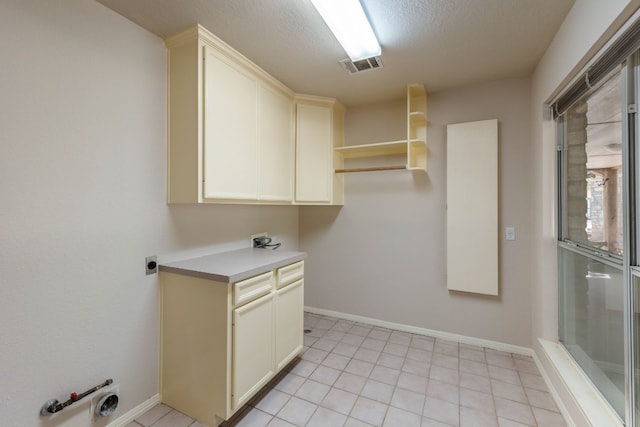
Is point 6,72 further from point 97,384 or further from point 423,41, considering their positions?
point 423,41

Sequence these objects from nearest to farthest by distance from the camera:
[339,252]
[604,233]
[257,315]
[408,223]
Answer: [604,233]
[257,315]
[408,223]
[339,252]

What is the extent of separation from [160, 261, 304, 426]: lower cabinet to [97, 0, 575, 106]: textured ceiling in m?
1.54

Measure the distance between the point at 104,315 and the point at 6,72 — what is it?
124cm

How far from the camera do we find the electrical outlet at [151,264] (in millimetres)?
1746

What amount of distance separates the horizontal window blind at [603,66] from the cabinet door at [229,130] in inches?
80.7

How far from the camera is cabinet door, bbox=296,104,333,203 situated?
2729mm

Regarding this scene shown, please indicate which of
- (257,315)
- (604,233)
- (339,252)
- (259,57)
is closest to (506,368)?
(604,233)

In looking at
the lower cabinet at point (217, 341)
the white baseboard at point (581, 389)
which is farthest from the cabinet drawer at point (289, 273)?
the white baseboard at point (581, 389)

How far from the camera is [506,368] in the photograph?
2184 mm

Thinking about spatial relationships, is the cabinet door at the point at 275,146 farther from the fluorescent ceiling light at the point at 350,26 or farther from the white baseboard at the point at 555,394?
the white baseboard at the point at 555,394

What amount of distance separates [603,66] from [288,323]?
2.38 metres

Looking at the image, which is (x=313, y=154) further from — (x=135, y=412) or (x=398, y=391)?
(x=135, y=412)

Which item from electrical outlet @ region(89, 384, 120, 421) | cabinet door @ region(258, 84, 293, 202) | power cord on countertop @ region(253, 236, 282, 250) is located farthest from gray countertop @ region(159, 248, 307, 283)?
electrical outlet @ region(89, 384, 120, 421)

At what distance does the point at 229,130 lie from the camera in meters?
1.92
